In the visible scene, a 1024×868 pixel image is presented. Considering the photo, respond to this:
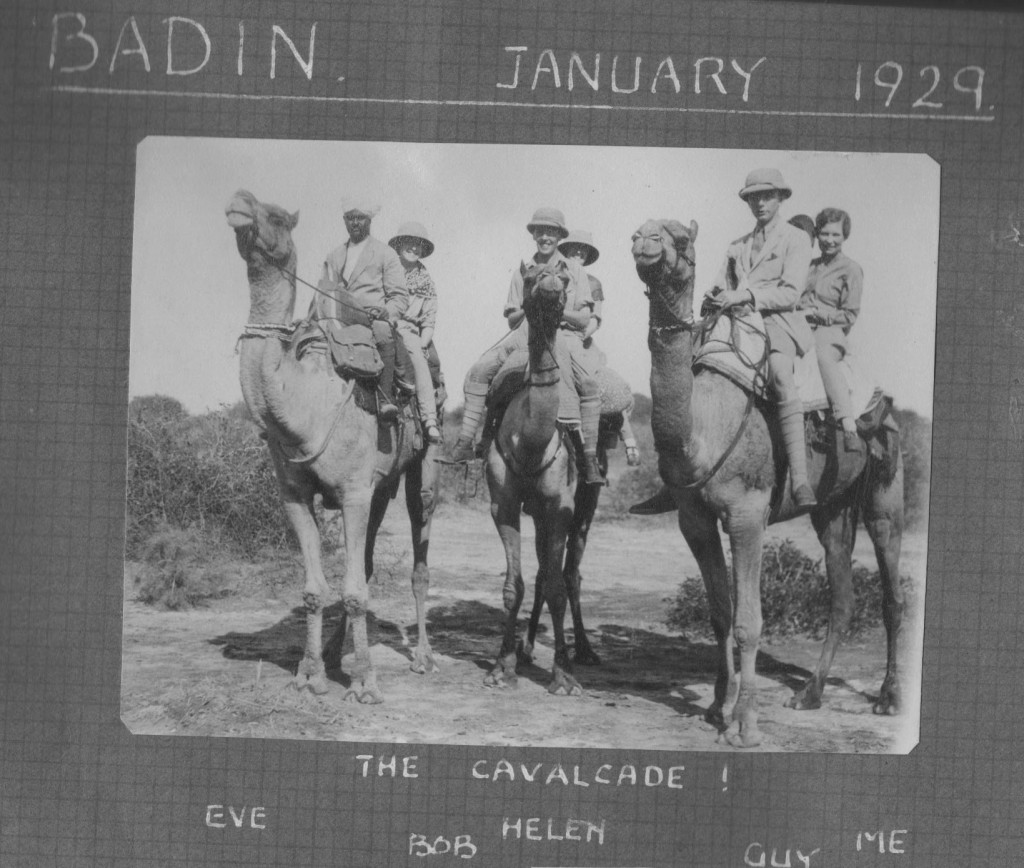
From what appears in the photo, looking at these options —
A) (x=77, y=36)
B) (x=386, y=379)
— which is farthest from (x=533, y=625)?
(x=77, y=36)

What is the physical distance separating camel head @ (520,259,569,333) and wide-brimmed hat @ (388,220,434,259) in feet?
1.46

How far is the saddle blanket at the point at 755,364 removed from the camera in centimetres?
A: 522

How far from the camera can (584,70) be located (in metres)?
5.28

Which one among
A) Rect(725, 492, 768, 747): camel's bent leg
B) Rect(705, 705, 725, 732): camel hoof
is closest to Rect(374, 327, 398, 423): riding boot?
Rect(725, 492, 768, 747): camel's bent leg

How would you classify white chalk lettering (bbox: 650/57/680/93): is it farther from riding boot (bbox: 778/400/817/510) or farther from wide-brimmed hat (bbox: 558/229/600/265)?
riding boot (bbox: 778/400/817/510)

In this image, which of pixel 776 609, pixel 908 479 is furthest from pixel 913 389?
pixel 776 609

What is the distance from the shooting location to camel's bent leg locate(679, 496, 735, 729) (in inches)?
208

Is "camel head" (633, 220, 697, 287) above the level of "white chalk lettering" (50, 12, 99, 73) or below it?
below

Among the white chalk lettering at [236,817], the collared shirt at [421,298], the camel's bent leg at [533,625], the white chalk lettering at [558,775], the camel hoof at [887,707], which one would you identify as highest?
the collared shirt at [421,298]

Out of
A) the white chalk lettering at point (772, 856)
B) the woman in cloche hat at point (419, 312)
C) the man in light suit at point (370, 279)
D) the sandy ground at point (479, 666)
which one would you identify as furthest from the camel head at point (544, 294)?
the white chalk lettering at point (772, 856)

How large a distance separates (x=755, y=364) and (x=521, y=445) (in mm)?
1034

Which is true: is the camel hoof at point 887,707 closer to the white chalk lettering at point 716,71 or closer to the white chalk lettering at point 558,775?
the white chalk lettering at point 558,775

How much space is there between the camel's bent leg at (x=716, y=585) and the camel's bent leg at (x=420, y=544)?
1.09 meters

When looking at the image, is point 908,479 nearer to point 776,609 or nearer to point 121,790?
point 776,609
